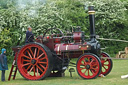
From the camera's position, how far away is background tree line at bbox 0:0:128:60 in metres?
18.5

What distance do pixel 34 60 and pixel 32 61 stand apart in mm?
75

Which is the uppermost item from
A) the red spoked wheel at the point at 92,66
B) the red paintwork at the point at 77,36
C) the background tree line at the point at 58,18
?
the background tree line at the point at 58,18

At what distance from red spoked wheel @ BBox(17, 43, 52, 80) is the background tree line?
560 centimetres

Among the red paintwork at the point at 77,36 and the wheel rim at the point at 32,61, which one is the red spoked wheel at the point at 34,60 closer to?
the wheel rim at the point at 32,61

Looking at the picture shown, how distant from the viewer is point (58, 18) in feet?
65.4

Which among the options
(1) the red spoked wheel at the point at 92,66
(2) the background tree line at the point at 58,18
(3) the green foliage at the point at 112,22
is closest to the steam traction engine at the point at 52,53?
(1) the red spoked wheel at the point at 92,66

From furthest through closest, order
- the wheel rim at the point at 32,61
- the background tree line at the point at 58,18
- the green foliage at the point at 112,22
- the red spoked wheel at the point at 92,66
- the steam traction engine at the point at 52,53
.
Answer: the green foliage at the point at 112,22 → the background tree line at the point at 58,18 → the wheel rim at the point at 32,61 → the steam traction engine at the point at 52,53 → the red spoked wheel at the point at 92,66

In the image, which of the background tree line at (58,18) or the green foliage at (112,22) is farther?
the green foliage at (112,22)

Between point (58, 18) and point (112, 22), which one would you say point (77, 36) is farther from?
point (112, 22)

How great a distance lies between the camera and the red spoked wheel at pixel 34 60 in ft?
31.4

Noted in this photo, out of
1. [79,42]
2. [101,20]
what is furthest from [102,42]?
[79,42]

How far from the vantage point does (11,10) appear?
18.7 m

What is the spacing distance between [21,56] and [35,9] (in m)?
9.85

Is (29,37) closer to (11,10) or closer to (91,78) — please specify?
(91,78)
